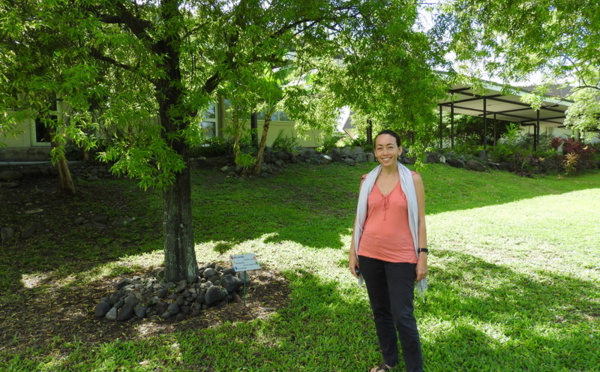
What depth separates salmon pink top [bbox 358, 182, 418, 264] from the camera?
2.80 meters

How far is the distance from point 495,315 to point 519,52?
4661 mm

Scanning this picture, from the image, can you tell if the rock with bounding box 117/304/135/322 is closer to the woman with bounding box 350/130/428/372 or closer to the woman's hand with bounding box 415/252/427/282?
the woman with bounding box 350/130/428/372

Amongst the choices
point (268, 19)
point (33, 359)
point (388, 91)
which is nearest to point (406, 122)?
point (388, 91)

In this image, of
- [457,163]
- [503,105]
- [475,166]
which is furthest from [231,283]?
[503,105]

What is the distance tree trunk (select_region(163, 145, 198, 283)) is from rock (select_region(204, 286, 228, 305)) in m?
0.57

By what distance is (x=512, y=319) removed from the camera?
4148 millimetres

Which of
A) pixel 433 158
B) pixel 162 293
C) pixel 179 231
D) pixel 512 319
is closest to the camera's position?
pixel 512 319

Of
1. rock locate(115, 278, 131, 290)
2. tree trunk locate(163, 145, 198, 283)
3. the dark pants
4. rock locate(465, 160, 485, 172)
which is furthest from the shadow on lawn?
rock locate(465, 160, 485, 172)

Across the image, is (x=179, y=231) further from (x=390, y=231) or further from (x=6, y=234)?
(x=6, y=234)

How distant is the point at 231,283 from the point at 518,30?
580 centimetres

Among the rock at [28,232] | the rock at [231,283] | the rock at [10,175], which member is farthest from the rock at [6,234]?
the rock at [231,283]

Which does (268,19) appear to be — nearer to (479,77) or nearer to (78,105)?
(78,105)

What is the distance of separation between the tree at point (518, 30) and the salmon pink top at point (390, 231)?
394 cm

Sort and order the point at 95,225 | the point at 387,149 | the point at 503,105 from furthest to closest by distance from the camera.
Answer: the point at 503,105 → the point at 95,225 → the point at 387,149
